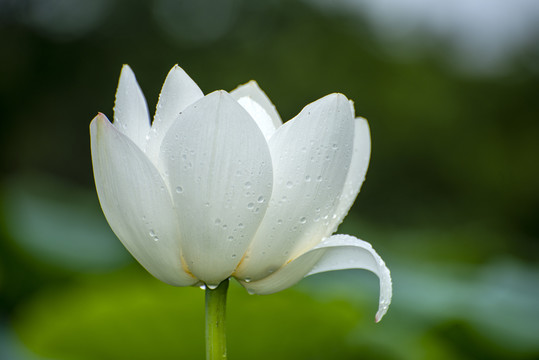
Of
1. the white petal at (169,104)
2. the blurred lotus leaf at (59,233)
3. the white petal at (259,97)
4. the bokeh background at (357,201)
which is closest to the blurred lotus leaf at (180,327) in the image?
the bokeh background at (357,201)

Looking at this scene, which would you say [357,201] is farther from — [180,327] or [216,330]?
[216,330]

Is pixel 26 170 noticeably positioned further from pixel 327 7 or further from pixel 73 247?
pixel 327 7

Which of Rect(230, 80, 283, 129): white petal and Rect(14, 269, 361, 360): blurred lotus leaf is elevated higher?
Rect(230, 80, 283, 129): white petal

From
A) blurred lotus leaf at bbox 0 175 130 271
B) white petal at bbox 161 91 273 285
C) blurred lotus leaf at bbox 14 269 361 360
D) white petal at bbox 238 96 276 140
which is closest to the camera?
white petal at bbox 161 91 273 285

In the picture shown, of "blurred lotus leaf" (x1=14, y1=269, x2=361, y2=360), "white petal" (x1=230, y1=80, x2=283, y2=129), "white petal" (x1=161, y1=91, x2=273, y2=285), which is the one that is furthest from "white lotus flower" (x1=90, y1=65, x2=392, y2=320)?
"blurred lotus leaf" (x1=14, y1=269, x2=361, y2=360)

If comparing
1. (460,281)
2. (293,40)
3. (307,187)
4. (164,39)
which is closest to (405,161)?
(293,40)

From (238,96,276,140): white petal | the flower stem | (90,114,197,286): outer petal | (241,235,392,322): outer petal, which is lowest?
the flower stem

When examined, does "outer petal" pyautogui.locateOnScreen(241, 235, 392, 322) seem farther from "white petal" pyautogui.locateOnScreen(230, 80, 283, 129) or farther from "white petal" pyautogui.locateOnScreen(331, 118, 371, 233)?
"white petal" pyautogui.locateOnScreen(230, 80, 283, 129)
